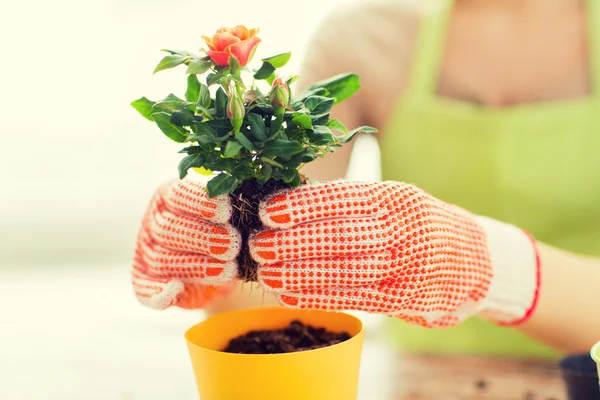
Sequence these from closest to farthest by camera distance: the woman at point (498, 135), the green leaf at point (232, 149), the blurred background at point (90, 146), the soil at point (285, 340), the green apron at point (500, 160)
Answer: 1. the green leaf at point (232, 149)
2. the soil at point (285, 340)
3. the woman at point (498, 135)
4. the green apron at point (500, 160)
5. the blurred background at point (90, 146)

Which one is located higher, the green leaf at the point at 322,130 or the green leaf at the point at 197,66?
the green leaf at the point at 197,66

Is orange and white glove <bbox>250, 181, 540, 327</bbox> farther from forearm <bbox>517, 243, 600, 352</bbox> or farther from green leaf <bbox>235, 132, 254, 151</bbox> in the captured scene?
forearm <bbox>517, 243, 600, 352</bbox>

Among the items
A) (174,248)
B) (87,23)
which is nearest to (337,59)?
(174,248)

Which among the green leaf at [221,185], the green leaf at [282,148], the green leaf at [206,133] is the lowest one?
the green leaf at [221,185]

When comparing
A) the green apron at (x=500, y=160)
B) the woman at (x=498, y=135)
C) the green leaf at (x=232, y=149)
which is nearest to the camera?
the green leaf at (x=232, y=149)

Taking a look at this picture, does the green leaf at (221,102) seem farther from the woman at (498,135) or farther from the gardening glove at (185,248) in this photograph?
the woman at (498,135)

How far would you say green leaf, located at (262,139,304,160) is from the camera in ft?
1.62

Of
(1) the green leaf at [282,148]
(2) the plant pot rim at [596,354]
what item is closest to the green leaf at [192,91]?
(1) the green leaf at [282,148]

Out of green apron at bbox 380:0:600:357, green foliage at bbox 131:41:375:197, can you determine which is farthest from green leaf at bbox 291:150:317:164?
green apron at bbox 380:0:600:357

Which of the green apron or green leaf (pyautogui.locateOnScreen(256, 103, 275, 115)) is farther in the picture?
the green apron

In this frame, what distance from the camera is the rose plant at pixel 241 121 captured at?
50 centimetres

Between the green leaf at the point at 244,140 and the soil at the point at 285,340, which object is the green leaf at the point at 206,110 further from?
the soil at the point at 285,340

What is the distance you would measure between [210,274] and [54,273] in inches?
80.6

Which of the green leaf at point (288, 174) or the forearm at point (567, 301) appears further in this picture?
the forearm at point (567, 301)
